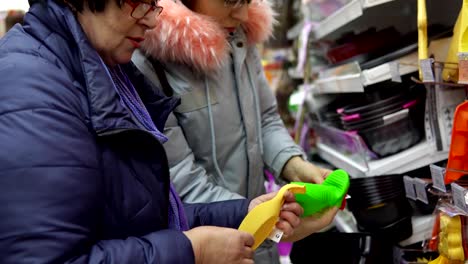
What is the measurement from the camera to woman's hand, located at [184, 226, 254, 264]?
34.7 inches

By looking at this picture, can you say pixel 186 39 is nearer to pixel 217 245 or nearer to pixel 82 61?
pixel 82 61

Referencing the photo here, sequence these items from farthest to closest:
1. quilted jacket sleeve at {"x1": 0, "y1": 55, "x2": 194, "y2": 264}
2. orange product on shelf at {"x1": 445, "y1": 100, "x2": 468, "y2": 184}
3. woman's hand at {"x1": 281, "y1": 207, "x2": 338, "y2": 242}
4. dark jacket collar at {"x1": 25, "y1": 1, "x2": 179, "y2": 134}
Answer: woman's hand at {"x1": 281, "y1": 207, "x2": 338, "y2": 242} < orange product on shelf at {"x1": 445, "y1": 100, "x2": 468, "y2": 184} < dark jacket collar at {"x1": 25, "y1": 1, "x2": 179, "y2": 134} < quilted jacket sleeve at {"x1": 0, "y1": 55, "x2": 194, "y2": 264}

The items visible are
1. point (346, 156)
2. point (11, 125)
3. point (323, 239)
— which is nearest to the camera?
point (11, 125)

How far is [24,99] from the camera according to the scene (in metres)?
0.74

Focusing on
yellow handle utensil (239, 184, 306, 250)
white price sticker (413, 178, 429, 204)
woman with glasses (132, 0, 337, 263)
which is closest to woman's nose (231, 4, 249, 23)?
woman with glasses (132, 0, 337, 263)

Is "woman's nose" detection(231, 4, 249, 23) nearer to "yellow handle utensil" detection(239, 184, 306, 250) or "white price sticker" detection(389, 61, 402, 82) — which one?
"white price sticker" detection(389, 61, 402, 82)

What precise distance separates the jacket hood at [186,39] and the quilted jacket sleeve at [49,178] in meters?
0.55

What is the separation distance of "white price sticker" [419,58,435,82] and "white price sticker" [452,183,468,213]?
0.92ft

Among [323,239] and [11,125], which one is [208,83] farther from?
[11,125]

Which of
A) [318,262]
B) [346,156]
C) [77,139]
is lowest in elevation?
[318,262]

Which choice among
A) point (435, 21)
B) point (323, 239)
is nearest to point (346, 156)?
point (323, 239)

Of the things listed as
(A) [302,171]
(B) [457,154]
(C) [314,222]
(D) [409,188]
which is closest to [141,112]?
(C) [314,222]

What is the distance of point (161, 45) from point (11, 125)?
0.67 m

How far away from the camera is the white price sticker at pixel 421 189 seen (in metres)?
1.32
